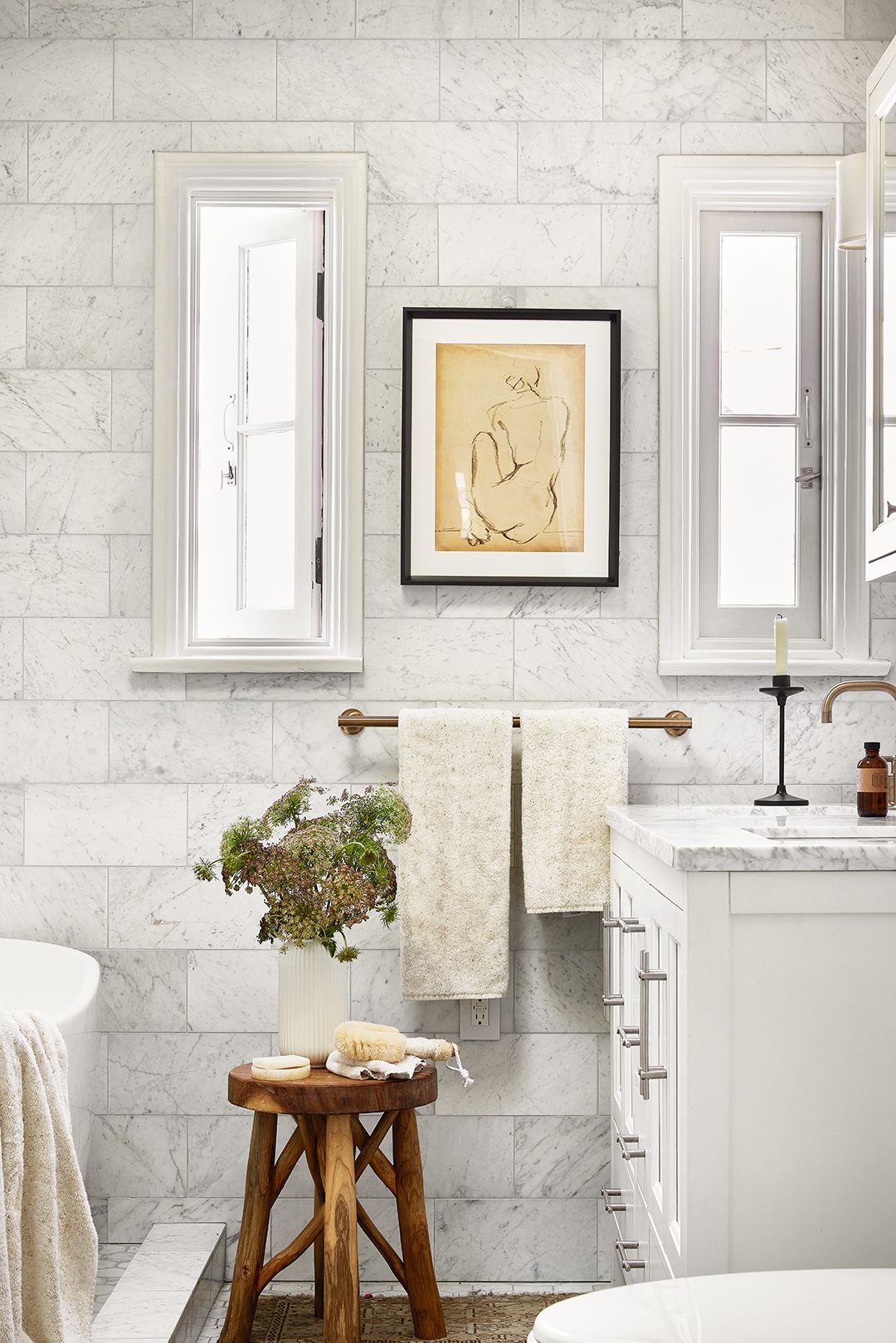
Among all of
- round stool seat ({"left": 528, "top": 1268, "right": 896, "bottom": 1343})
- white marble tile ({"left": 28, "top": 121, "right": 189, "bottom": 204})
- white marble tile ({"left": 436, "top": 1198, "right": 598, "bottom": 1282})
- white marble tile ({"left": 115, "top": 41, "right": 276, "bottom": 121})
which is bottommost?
white marble tile ({"left": 436, "top": 1198, "right": 598, "bottom": 1282})

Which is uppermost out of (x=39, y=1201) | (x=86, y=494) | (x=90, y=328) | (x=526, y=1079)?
(x=90, y=328)

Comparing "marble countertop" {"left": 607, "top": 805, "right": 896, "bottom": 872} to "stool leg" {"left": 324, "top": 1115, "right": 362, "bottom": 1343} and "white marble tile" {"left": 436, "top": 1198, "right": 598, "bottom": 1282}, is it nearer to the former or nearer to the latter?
"stool leg" {"left": 324, "top": 1115, "right": 362, "bottom": 1343}

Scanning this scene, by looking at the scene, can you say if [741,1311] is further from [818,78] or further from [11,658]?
[818,78]

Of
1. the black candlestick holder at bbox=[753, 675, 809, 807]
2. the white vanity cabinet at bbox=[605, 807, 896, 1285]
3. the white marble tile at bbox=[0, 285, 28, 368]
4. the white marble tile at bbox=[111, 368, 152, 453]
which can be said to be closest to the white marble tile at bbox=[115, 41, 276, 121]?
the white marble tile at bbox=[0, 285, 28, 368]

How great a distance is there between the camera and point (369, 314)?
2160mm

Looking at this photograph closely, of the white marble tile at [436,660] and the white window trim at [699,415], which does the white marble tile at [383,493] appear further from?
the white window trim at [699,415]

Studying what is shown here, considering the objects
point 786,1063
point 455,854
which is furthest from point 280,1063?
point 786,1063

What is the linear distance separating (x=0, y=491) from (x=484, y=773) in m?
1.15

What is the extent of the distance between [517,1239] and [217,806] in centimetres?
105

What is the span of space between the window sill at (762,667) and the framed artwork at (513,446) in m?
0.22

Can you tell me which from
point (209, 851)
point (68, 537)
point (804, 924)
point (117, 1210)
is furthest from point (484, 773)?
point (117, 1210)

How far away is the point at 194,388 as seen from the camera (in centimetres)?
216

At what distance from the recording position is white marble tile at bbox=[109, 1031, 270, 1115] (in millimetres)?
2107

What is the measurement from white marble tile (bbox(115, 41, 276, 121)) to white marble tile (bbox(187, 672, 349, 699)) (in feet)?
3.75
